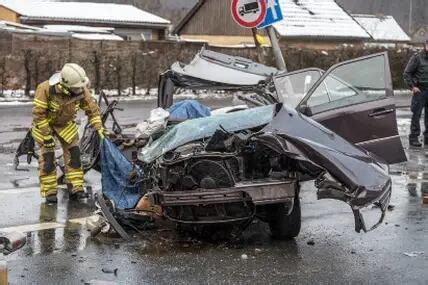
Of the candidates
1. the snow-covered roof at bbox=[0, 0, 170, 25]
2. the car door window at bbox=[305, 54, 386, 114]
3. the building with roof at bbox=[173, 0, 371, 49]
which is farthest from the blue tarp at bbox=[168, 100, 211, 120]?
the snow-covered roof at bbox=[0, 0, 170, 25]

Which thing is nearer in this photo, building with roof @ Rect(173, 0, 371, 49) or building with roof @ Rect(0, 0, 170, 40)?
building with roof @ Rect(0, 0, 170, 40)

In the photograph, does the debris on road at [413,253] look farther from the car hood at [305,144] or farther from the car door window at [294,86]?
the car door window at [294,86]

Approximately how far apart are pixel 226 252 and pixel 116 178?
1567 mm

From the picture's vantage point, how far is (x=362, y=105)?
810 cm

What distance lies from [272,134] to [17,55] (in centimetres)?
1839

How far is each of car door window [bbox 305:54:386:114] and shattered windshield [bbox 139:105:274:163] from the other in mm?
1606

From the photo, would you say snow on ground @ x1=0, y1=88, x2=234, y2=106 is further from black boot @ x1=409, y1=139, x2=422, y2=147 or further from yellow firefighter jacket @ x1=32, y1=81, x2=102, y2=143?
yellow firefighter jacket @ x1=32, y1=81, x2=102, y2=143

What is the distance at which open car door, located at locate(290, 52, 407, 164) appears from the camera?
7.96 metres

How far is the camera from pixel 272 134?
5840 mm

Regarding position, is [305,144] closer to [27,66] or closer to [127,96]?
[27,66]

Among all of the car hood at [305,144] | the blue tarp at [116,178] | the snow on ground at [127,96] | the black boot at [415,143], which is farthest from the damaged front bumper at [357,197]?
the snow on ground at [127,96]

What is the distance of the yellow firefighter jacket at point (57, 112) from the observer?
7.71 m

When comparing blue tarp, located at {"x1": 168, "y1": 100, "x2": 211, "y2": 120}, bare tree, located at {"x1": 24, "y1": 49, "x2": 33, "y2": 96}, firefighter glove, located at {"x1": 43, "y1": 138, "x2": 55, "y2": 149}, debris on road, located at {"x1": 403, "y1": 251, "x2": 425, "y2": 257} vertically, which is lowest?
bare tree, located at {"x1": 24, "y1": 49, "x2": 33, "y2": 96}

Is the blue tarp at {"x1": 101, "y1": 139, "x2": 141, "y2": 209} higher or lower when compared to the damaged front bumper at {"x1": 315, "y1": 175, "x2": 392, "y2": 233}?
lower
